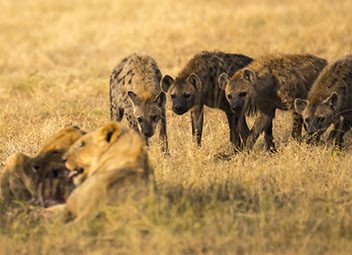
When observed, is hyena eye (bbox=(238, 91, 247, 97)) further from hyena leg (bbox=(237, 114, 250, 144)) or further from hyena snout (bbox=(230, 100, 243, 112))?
hyena leg (bbox=(237, 114, 250, 144))

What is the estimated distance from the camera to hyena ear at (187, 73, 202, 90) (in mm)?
8766

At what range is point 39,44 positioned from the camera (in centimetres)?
1636

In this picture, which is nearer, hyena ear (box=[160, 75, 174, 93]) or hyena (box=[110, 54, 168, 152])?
hyena (box=[110, 54, 168, 152])

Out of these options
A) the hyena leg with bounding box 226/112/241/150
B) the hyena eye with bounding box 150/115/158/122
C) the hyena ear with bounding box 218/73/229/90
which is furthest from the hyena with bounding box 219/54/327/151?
the hyena eye with bounding box 150/115/158/122

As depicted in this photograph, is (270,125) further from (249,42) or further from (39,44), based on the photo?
(39,44)

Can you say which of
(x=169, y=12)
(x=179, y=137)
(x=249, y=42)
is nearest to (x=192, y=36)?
(x=249, y=42)

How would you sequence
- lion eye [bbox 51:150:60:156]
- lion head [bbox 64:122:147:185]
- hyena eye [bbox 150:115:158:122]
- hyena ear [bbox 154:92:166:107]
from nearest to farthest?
lion head [bbox 64:122:147:185]
lion eye [bbox 51:150:60:156]
hyena eye [bbox 150:115:158:122]
hyena ear [bbox 154:92:166:107]

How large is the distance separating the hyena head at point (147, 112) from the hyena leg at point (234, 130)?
2.80 ft

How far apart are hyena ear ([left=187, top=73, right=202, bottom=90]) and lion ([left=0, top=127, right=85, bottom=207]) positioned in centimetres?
262

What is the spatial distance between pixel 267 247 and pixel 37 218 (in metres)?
1.70

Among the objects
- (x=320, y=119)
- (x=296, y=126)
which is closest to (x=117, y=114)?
(x=296, y=126)

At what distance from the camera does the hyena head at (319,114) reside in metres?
7.91

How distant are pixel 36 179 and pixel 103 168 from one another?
647 mm

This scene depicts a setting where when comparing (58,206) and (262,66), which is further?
(262,66)
